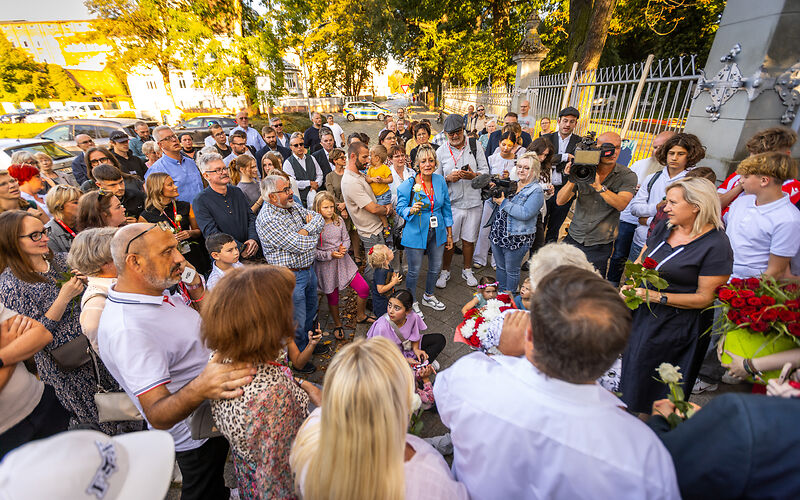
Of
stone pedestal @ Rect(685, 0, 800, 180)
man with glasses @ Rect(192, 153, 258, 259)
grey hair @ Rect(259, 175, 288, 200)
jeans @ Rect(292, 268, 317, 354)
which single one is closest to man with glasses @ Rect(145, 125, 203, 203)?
man with glasses @ Rect(192, 153, 258, 259)

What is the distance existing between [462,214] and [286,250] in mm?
2699

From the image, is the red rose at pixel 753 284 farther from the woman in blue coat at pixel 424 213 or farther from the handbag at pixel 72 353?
the handbag at pixel 72 353

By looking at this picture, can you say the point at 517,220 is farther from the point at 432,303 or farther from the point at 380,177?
the point at 380,177

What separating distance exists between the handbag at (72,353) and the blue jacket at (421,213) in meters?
2.96

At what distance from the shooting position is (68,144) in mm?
11000

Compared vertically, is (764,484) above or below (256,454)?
above

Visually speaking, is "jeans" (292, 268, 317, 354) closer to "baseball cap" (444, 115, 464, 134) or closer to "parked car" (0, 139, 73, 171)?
"baseball cap" (444, 115, 464, 134)

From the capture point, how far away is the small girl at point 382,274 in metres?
3.54

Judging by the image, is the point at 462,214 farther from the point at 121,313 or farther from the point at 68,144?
the point at 68,144

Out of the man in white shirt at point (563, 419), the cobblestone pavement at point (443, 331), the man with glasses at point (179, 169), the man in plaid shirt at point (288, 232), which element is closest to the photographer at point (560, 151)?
the cobblestone pavement at point (443, 331)

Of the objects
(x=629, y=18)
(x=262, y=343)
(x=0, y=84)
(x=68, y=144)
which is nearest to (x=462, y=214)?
(x=262, y=343)

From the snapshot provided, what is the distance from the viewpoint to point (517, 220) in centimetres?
376

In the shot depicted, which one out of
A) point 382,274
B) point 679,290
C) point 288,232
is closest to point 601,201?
point 679,290

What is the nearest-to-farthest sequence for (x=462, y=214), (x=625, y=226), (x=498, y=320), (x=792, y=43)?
(x=498, y=320)
(x=792, y=43)
(x=625, y=226)
(x=462, y=214)
